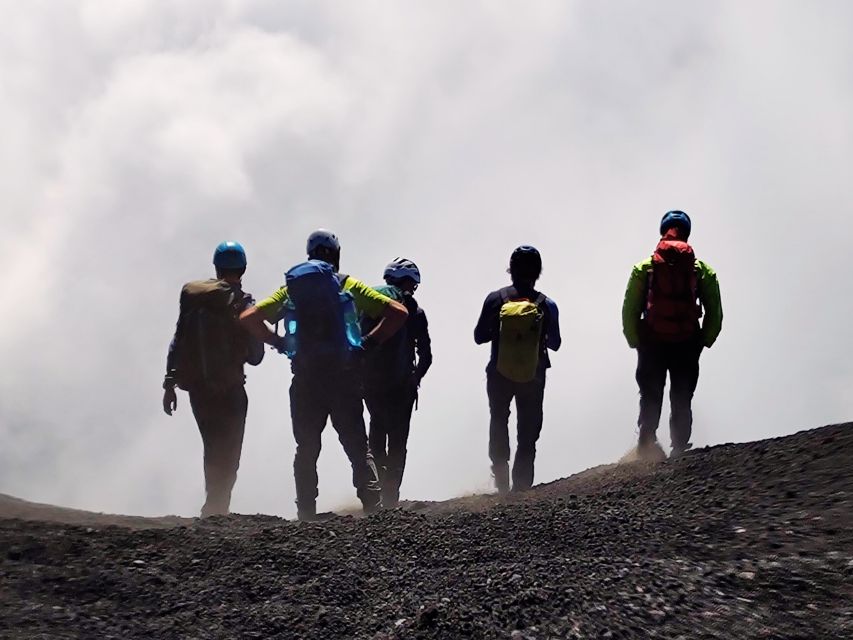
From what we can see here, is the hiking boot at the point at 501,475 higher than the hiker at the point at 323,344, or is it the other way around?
the hiker at the point at 323,344

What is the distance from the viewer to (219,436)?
39.3 feet

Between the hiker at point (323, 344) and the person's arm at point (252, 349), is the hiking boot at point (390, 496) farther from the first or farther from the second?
the person's arm at point (252, 349)

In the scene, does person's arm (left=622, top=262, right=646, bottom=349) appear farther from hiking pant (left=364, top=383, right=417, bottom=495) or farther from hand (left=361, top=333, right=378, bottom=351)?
hand (left=361, top=333, right=378, bottom=351)

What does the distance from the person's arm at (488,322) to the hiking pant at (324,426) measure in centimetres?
172

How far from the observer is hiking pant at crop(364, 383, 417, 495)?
12242 millimetres

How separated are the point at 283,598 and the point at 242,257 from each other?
5.46 m

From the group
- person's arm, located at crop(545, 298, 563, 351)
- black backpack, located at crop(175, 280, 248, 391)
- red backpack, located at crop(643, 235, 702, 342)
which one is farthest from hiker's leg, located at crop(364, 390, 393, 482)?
red backpack, located at crop(643, 235, 702, 342)

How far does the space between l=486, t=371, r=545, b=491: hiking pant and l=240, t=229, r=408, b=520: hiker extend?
1528 millimetres

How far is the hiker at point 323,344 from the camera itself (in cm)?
1090

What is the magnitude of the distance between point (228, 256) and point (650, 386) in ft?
16.3

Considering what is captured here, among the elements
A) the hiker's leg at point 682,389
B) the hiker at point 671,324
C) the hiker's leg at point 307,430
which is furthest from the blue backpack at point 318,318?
the hiker's leg at point 682,389

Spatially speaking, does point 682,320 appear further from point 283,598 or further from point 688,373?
point 283,598

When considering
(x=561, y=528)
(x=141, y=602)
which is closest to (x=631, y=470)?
(x=561, y=528)

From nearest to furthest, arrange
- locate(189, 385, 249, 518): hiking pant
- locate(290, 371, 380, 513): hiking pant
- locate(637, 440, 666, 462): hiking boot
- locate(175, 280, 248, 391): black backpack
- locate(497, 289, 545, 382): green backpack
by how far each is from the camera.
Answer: locate(290, 371, 380, 513): hiking pant, locate(175, 280, 248, 391): black backpack, locate(497, 289, 545, 382): green backpack, locate(189, 385, 249, 518): hiking pant, locate(637, 440, 666, 462): hiking boot
